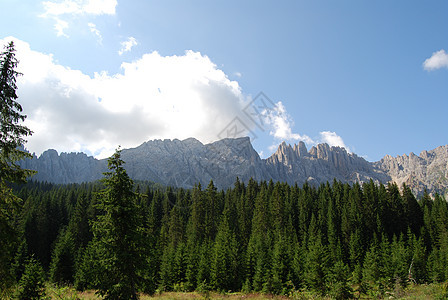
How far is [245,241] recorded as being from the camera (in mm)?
68562

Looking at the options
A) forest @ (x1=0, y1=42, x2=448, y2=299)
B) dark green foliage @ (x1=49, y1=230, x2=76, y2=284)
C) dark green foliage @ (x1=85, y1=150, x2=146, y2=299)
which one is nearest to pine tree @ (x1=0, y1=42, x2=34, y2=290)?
forest @ (x1=0, y1=42, x2=448, y2=299)

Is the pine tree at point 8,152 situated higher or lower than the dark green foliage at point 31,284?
higher

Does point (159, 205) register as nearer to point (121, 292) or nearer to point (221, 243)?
point (221, 243)

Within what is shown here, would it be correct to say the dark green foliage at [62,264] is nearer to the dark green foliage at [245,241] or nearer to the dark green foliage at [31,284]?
the dark green foliage at [245,241]

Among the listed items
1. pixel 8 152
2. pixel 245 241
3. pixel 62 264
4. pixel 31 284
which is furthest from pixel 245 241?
pixel 8 152

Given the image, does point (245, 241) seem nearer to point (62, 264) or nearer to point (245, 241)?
point (245, 241)

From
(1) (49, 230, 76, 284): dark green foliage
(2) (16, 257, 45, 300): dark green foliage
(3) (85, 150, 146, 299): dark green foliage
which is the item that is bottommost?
(1) (49, 230, 76, 284): dark green foliage

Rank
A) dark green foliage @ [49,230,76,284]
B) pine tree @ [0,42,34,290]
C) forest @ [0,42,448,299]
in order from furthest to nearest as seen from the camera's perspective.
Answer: dark green foliage @ [49,230,76,284] → forest @ [0,42,448,299] → pine tree @ [0,42,34,290]

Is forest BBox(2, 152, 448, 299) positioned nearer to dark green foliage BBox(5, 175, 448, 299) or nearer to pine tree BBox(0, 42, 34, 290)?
dark green foliage BBox(5, 175, 448, 299)

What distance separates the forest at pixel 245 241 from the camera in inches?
708

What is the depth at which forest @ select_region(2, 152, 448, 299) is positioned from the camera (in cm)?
1798

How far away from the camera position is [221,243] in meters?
50.1

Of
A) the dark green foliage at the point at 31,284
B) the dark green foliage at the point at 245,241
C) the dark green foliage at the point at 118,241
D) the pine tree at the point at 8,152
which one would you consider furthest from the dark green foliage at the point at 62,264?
the pine tree at the point at 8,152

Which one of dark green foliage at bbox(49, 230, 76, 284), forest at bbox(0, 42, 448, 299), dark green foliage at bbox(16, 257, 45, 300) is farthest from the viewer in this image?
dark green foliage at bbox(49, 230, 76, 284)
